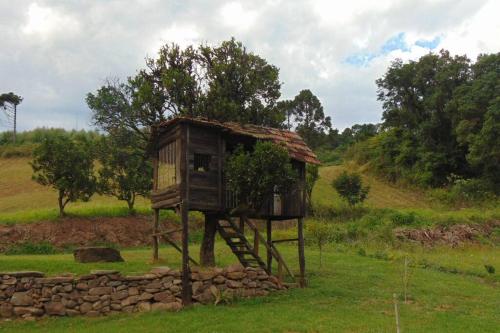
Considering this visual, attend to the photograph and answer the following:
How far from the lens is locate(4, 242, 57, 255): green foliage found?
30.4 m

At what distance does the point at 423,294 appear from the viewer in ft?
63.0

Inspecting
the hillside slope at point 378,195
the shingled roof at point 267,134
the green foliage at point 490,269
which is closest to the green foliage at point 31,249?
the shingled roof at point 267,134

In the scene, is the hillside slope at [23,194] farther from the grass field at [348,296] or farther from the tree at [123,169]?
the grass field at [348,296]

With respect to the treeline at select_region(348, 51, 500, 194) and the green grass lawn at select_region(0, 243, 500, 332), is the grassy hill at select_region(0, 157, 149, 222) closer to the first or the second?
the green grass lawn at select_region(0, 243, 500, 332)

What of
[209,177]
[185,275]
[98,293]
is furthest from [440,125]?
[98,293]

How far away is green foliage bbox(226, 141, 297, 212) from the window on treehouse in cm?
216

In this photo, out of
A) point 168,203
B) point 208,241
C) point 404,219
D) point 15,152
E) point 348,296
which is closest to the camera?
point 348,296

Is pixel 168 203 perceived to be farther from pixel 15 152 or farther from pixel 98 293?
pixel 15 152

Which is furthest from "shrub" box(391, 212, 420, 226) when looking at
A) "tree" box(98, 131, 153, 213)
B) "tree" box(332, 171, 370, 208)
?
"tree" box(98, 131, 153, 213)

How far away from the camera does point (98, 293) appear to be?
16000mm

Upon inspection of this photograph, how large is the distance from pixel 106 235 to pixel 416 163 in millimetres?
40897

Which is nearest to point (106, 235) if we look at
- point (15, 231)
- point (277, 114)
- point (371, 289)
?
point (15, 231)

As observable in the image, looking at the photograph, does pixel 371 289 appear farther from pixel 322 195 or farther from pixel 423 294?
pixel 322 195

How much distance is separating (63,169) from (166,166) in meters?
17.1
